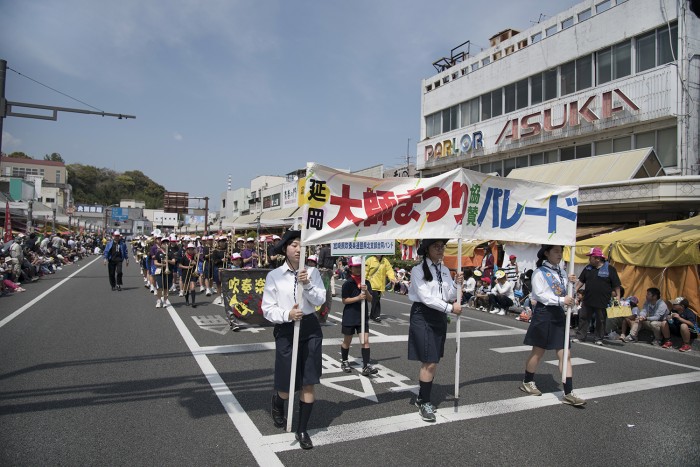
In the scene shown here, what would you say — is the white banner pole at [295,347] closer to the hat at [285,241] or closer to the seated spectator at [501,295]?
the hat at [285,241]

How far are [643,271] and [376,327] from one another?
273 inches

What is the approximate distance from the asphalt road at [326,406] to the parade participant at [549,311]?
1.64 ft

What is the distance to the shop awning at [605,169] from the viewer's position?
54.9 ft

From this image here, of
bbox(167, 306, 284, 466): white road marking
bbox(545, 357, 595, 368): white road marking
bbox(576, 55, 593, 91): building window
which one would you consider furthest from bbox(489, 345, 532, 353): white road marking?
bbox(576, 55, 593, 91): building window

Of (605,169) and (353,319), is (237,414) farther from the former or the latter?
(605,169)

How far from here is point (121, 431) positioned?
4.09 metres

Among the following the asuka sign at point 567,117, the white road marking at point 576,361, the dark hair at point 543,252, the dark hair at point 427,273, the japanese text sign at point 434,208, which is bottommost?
the white road marking at point 576,361

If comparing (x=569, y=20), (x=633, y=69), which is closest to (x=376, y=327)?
(x=633, y=69)

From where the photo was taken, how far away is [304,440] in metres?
3.83

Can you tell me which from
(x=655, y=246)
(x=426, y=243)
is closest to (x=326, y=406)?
(x=426, y=243)

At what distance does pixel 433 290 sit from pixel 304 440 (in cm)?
187

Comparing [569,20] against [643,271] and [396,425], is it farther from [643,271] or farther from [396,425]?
[396,425]

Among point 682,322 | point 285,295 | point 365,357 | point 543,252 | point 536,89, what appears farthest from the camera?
point 536,89

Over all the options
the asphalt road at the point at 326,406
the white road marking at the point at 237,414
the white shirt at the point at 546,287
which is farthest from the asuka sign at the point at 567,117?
the white road marking at the point at 237,414
